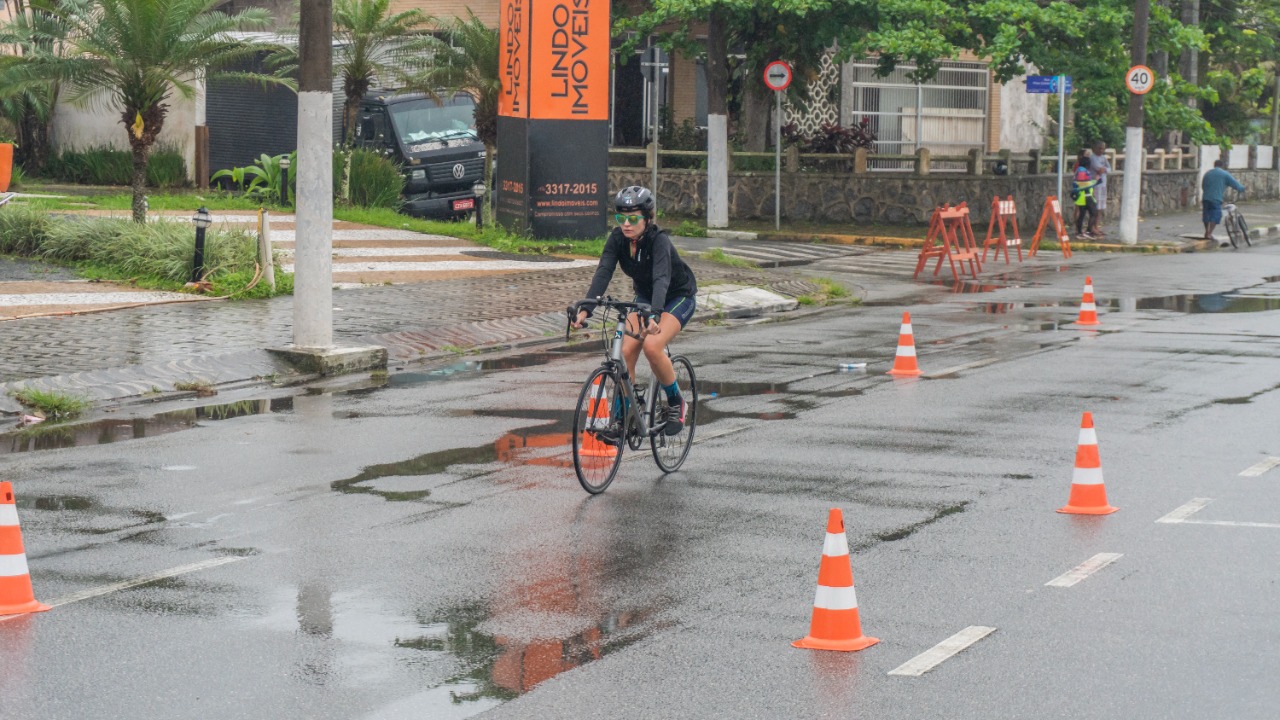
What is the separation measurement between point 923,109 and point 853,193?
707 centimetres

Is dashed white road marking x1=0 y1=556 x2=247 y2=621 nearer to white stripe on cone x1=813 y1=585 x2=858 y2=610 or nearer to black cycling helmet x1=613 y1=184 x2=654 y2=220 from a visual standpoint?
white stripe on cone x1=813 y1=585 x2=858 y2=610

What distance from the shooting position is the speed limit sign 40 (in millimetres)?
30625

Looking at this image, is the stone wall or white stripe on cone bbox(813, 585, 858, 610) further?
the stone wall

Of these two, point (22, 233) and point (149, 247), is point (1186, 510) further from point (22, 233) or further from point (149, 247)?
point (22, 233)

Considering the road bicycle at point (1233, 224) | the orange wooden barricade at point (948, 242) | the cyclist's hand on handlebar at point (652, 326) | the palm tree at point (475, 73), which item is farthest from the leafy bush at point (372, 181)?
the cyclist's hand on handlebar at point (652, 326)

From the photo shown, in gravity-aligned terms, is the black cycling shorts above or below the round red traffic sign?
below

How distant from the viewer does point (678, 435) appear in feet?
36.6

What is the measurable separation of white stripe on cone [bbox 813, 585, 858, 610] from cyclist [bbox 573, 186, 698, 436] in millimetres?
3588

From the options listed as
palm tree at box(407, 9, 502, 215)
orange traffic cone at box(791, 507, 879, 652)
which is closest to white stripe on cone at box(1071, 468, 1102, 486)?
orange traffic cone at box(791, 507, 879, 652)

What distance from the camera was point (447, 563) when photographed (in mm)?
8367

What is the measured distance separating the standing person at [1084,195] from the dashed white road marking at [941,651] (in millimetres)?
26122

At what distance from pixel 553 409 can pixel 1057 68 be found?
21.1 m

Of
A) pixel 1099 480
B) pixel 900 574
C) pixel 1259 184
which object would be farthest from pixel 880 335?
pixel 1259 184

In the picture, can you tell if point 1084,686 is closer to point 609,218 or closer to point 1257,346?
point 1257,346
